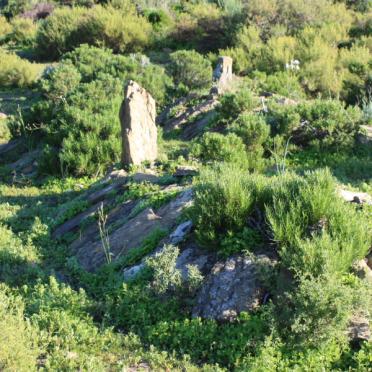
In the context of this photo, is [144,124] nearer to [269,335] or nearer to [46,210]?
[46,210]

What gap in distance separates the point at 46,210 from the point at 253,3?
580 inches

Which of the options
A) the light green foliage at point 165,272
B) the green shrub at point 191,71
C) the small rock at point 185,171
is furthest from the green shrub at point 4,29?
the light green foliage at point 165,272

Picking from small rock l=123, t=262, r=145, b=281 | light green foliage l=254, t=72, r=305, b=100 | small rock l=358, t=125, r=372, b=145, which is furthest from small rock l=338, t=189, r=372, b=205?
light green foliage l=254, t=72, r=305, b=100

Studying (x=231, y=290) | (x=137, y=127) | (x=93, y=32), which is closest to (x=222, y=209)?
(x=231, y=290)

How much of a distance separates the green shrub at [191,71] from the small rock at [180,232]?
9988 millimetres

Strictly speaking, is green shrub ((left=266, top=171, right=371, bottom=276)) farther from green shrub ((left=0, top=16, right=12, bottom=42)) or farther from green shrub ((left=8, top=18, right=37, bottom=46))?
green shrub ((left=0, top=16, right=12, bottom=42))

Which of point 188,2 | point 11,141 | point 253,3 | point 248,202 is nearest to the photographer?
point 248,202

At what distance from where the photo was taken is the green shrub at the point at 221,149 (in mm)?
9742

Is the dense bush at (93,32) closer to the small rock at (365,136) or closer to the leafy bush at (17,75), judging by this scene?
the leafy bush at (17,75)

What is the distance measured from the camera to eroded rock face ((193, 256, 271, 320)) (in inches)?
196

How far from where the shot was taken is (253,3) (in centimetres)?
2098

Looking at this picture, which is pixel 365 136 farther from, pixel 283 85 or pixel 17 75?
pixel 17 75

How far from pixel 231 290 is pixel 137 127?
5.28 metres

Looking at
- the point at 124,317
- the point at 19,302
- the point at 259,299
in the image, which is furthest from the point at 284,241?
the point at 19,302
